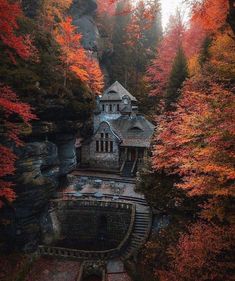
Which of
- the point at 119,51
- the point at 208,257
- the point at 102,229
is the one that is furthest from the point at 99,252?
the point at 119,51

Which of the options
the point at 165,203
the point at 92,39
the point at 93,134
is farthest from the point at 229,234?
the point at 92,39

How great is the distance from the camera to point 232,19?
500 inches

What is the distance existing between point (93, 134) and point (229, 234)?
32.4 metres

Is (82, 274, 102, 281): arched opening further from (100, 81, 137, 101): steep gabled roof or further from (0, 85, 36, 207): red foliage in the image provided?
(100, 81, 137, 101): steep gabled roof

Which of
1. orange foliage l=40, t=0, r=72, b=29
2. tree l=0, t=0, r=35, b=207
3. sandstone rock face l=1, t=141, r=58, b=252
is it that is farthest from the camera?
orange foliage l=40, t=0, r=72, b=29

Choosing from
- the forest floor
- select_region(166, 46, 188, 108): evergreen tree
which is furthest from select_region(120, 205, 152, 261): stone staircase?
select_region(166, 46, 188, 108): evergreen tree

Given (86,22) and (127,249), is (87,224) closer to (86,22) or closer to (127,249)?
(127,249)

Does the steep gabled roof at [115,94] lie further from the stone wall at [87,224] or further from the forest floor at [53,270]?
the forest floor at [53,270]

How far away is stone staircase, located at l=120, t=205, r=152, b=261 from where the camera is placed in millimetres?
24516

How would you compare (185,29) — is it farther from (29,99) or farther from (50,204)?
(50,204)

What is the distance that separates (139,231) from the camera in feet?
85.6

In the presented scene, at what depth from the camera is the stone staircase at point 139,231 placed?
24.5m

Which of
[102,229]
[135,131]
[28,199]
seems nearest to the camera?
[28,199]

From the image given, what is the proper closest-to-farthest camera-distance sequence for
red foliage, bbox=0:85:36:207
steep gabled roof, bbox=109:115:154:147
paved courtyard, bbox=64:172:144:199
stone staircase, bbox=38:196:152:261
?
red foliage, bbox=0:85:36:207, stone staircase, bbox=38:196:152:261, paved courtyard, bbox=64:172:144:199, steep gabled roof, bbox=109:115:154:147
